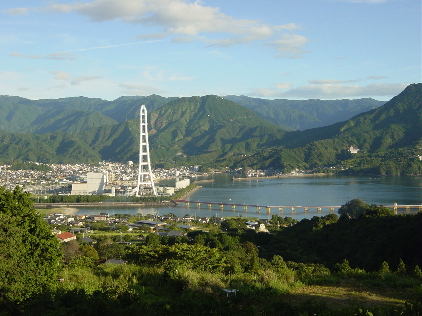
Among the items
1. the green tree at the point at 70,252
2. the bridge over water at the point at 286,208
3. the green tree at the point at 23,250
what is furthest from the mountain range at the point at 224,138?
the green tree at the point at 23,250

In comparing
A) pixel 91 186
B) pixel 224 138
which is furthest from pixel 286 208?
pixel 224 138

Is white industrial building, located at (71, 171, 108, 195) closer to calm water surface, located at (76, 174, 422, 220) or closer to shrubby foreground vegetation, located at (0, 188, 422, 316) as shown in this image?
calm water surface, located at (76, 174, 422, 220)

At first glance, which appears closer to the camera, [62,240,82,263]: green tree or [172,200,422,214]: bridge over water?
[62,240,82,263]: green tree

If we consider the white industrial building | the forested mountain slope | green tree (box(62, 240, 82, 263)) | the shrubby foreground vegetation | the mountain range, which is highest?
the forested mountain slope

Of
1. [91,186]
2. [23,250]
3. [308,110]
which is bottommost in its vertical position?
[91,186]

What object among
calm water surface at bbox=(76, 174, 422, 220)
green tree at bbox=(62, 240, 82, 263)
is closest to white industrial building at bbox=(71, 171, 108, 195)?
calm water surface at bbox=(76, 174, 422, 220)

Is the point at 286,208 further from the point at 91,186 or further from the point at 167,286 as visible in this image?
the point at 167,286
